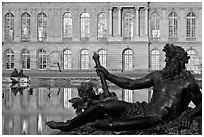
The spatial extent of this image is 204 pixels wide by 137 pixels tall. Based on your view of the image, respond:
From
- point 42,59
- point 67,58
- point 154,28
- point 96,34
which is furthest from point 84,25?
point 154,28

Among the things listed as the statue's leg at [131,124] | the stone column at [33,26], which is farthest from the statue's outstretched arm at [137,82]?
the stone column at [33,26]

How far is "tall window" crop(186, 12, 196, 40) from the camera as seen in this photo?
41062mm

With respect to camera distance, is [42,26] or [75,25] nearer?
[75,25]

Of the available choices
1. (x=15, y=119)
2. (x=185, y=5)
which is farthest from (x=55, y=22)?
(x=15, y=119)

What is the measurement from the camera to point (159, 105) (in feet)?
16.7

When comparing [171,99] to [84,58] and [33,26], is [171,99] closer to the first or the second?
[84,58]

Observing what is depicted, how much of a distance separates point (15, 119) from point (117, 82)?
8.84ft

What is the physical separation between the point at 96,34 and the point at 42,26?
487 centimetres

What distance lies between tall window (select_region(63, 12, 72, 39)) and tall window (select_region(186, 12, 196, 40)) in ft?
33.9

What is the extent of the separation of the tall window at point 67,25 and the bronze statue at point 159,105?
120 feet

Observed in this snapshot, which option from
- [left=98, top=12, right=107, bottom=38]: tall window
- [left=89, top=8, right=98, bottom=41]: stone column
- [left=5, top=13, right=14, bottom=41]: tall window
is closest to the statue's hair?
[left=89, top=8, right=98, bottom=41]: stone column

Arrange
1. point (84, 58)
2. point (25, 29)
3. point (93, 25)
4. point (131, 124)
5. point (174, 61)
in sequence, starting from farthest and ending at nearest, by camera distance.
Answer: point (25, 29) < point (84, 58) < point (93, 25) < point (174, 61) < point (131, 124)

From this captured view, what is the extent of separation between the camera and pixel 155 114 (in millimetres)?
5055

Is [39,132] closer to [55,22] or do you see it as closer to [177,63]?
[177,63]
